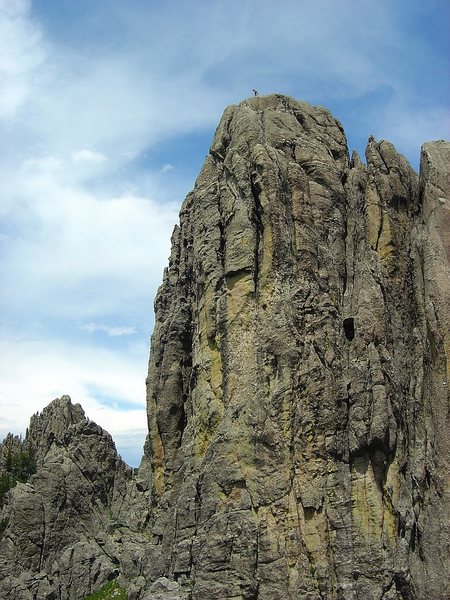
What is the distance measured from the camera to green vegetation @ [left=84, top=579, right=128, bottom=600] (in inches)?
2029

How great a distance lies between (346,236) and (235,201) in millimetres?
7078

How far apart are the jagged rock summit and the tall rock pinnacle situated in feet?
0.30

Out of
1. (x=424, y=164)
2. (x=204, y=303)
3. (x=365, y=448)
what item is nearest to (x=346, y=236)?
(x=424, y=164)

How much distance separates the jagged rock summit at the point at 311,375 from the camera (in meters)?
33.9

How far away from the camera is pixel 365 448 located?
117 feet

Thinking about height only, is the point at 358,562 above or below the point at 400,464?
below

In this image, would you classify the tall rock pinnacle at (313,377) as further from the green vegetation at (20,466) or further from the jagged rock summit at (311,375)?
the green vegetation at (20,466)

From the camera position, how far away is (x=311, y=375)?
3738 centimetres

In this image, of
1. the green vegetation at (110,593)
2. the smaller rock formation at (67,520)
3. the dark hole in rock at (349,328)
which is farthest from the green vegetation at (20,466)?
the dark hole in rock at (349,328)

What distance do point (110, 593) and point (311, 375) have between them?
27127mm

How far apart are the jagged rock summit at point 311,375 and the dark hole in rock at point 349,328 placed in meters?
0.09

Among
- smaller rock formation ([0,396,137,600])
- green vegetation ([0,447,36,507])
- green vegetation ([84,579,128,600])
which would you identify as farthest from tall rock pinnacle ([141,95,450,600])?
green vegetation ([0,447,36,507])

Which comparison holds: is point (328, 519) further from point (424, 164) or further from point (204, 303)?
point (424, 164)

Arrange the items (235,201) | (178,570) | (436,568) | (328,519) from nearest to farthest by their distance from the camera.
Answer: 1. (436,568)
2. (328,519)
3. (178,570)
4. (235,201)
